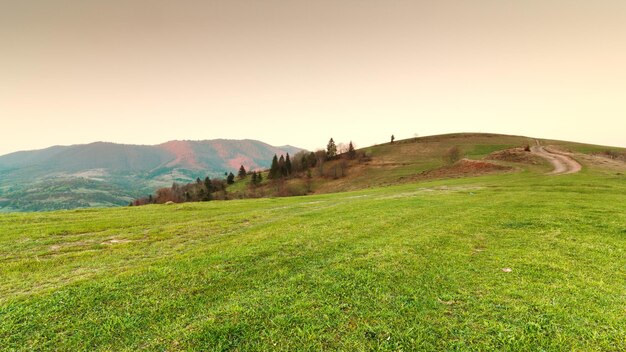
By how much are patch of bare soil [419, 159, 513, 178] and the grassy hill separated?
138 ft

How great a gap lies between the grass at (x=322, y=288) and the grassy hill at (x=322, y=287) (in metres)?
0.04

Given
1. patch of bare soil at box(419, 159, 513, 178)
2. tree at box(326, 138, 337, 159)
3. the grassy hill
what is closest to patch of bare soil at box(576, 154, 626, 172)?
patch of bare soil at box(419, 159, 513, 178)

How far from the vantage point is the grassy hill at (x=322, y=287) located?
551 cm

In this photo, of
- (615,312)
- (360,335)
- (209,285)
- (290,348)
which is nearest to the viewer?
(290,348)

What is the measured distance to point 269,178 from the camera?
4872 inches

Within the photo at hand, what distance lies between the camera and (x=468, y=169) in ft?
189

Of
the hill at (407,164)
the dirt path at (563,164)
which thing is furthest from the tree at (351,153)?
the dirt path at (563,164)

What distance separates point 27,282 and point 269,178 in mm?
116194

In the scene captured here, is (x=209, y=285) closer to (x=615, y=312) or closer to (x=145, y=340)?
(x=145, y=340)

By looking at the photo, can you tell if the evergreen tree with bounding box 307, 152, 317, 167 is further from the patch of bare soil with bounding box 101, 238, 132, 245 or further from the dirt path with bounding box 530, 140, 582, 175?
the patch of bare soil with bounding box 101, 238, 132, 245

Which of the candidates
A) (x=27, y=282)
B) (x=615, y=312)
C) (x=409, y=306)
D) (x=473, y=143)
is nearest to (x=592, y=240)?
(x=615, y=312)

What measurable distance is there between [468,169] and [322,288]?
59.7 meters

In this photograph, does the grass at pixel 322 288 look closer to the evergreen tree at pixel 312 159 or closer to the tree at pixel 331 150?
the evergreen tree at pixel 312 159

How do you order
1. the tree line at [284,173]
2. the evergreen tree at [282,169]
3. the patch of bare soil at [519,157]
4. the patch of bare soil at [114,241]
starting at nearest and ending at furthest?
the patch of bare soil at [114,241] → the patch of bare soil at [519,157] → the tree line at [284,173] → the evergreen tree at [282,169]
